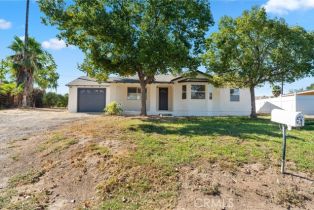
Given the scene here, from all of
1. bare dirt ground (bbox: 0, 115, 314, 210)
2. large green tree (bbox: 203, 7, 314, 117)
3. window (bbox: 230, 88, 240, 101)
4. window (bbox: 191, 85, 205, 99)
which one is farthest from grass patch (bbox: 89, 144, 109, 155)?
window (bbox: 230, 88, 240, 101)

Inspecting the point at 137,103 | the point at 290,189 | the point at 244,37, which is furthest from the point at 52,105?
the point at 290,189

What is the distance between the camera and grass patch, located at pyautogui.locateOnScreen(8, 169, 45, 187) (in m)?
6.48

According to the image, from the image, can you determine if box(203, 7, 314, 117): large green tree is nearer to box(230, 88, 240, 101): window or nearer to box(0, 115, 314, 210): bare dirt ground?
box(230, 88, 240, 101): window

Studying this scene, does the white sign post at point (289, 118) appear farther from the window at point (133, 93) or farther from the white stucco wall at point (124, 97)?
the window at point (133, 93)

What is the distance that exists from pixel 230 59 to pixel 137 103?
31.1 feet

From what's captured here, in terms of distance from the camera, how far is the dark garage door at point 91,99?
23781 mm

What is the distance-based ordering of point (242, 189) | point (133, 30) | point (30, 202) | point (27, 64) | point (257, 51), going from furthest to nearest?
point (27, 64) → point (257, 51) → point (133, 30) → point (242, 189) → point (30, 202)

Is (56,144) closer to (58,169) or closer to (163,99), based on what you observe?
(58,169)

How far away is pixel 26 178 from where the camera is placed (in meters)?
6.69

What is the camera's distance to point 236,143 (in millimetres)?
8703

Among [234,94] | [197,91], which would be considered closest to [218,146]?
[197,91]

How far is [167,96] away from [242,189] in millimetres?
18878

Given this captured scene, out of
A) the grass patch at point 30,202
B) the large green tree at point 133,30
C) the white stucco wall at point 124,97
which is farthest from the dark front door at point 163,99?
the grass patch at point 30,202

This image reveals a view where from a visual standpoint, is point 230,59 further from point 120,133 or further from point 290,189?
point 290,189
